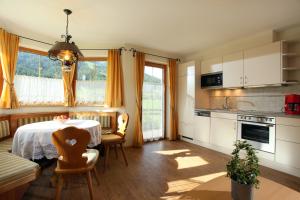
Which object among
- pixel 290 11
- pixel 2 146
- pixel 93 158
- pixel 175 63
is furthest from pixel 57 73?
pixel 290 11

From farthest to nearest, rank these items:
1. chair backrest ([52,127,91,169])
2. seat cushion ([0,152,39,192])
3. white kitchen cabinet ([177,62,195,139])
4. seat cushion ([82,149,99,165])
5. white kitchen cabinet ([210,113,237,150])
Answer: white kitchen cabinet ([177,62,195,139])
white kitchen cabinet ([210,113,237,150])
seat cushion ([82,149,99,165])
chair backrest ([52,127,91,169])
seat cushion ([0,152,39,192])

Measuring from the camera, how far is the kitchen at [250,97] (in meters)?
2.94

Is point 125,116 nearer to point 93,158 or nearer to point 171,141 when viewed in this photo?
point 93,158

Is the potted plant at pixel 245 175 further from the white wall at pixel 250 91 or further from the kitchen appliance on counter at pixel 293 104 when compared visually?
the white wall at pixel 250 91

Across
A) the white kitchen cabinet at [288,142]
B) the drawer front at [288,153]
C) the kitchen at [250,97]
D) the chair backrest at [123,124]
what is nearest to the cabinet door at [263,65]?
the kitchen at [250,97]

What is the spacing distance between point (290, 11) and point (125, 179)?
3599 mm

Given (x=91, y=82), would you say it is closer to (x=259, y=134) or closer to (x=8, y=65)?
(x=8, y=65)

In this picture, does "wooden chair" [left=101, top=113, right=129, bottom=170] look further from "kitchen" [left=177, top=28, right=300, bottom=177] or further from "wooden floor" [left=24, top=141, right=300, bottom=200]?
"kitchen" [left=177, top=28, right=300, bottom=177]

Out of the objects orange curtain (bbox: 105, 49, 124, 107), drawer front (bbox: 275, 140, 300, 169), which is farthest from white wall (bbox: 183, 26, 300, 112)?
orange curtain (bbox: 105, 49, 124, 107)

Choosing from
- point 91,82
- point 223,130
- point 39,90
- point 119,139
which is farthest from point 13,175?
point 223,130

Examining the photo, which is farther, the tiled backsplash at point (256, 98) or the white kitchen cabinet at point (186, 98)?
the white kitchen cabinet at point (186, 98)

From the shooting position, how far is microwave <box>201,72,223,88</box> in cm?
418

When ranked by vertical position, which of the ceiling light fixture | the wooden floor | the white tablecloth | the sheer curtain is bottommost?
the wooden floor

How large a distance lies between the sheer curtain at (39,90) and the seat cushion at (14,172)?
78.3 inches
